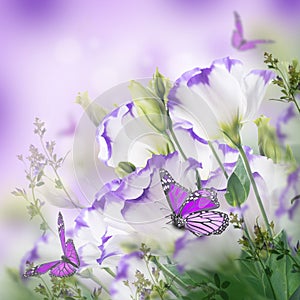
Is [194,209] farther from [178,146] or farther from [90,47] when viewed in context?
[90,47]

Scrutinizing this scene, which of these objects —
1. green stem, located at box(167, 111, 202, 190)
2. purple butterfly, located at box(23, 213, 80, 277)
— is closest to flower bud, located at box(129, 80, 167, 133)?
green stem, located at box(167, 111, 202, 190)

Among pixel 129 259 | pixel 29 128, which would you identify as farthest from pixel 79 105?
pixel 129 259

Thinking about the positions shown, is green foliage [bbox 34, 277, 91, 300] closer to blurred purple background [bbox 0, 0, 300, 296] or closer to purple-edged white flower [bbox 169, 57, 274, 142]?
blurred purple background [bbox 0, 0, 300, 296]

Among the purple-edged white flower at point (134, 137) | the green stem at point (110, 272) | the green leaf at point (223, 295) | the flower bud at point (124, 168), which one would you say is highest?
the purple-edged white flower at point (134, 137)

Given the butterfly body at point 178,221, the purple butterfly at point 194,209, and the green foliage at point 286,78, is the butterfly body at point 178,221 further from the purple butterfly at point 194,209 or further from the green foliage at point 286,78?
the green foliage at point 286,78

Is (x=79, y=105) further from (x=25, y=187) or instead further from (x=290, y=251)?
(x=290, y=251)

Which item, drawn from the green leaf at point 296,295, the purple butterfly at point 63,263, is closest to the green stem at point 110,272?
the purple butterfly at point 63,263

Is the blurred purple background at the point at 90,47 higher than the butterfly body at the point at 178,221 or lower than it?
Answer: higher

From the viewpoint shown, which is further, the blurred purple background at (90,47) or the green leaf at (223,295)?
the blurred purple background at (90,47)
